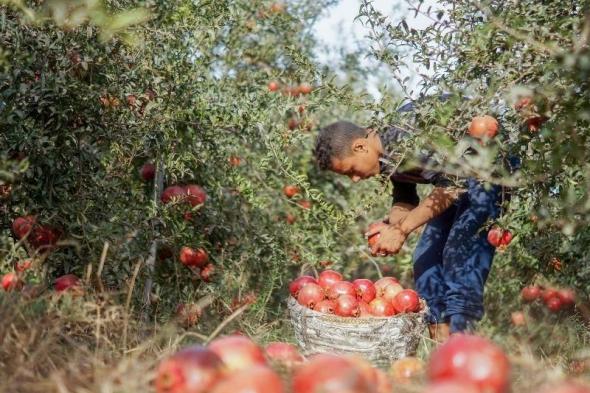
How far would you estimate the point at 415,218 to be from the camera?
11.6ft

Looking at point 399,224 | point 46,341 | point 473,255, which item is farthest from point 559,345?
point 46,341

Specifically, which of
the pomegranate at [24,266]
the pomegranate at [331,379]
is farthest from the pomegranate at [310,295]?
the pomegranate at [331,379]

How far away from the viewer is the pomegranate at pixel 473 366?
5.13 ft

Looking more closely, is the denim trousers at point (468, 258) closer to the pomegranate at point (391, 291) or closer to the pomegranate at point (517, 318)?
the pomegranate at point (391, 291)

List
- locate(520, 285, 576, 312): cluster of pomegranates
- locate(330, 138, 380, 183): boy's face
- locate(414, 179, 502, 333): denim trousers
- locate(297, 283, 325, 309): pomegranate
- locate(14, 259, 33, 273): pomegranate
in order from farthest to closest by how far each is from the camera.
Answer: locate(520, 285, 576, 312): cluster of pomegranates, locate(330, 138, 380, 183): boy's face, locate(414, 179, 502, 333): denim trousers, locate(297, 283, 325, 309): pomegranate, locate(14, 259, 33, 273): pomegranate

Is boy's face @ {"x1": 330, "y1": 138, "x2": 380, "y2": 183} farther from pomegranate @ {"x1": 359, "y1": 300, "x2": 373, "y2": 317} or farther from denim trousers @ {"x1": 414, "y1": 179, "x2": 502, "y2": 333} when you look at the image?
pomegranate @ {"x1": 359, "y1": 300, "x2": 373, "y2": 317}

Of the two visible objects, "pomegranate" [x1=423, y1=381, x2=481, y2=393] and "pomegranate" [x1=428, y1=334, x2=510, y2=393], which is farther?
"pomegranate" [x1=428, y1=334, x2=510, y2=393]

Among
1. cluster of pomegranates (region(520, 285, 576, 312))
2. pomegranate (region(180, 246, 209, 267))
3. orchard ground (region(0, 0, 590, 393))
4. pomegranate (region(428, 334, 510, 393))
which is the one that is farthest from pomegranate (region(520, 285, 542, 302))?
pomegranate (region(428, 334, 510, 393))

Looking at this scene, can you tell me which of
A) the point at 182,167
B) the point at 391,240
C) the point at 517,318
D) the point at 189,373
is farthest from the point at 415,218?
the point at 517,318

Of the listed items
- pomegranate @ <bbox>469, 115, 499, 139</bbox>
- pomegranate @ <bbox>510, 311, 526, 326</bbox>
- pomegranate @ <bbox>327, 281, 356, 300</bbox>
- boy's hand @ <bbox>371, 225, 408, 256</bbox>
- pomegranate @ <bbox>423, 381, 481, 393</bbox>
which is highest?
pomegranate @ <bbox>469, 115, 499, 139</bbox>

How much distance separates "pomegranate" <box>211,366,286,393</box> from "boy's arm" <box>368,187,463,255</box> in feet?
7.03

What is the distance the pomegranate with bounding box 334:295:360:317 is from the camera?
328 centimetres

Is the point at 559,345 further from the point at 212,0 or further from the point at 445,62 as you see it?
the point at 212,0

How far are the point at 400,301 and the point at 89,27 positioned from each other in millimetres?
1839
